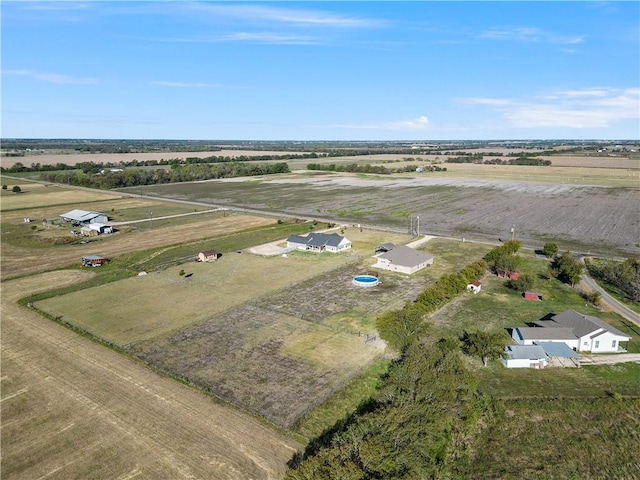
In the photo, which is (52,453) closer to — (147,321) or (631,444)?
(147,321)

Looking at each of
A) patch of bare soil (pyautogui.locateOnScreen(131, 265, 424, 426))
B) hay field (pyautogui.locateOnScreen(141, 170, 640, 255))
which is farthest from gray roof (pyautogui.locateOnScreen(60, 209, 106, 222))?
patch of bare soil (pyautogui.locateOnScreen(131, 265, 424, 426))

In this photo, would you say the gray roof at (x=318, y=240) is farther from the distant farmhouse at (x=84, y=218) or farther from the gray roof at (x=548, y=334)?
the distant farmhouse at (x=84, y=218)

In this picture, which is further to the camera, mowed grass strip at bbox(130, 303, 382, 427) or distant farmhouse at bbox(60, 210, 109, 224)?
distant farmhouse at bbox(60, 210, 109, 224)

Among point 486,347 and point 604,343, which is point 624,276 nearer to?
point 604,343

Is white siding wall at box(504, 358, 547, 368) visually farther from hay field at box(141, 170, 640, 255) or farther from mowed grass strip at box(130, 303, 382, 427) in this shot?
hay field at box(141, 170, 640, 255)

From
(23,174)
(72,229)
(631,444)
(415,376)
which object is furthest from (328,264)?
(23,174)

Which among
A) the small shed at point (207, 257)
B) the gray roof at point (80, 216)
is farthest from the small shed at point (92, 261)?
the gray roof at point (80, 216)
